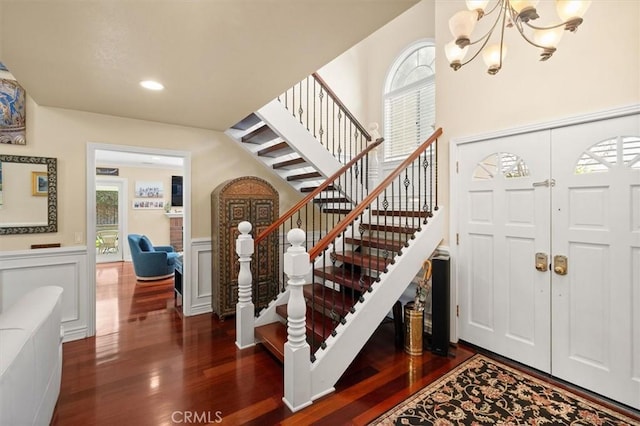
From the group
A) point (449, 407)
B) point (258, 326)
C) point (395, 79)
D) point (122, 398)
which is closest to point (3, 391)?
point (122, 398)

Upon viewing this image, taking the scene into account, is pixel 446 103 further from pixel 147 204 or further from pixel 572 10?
pixel 147 204

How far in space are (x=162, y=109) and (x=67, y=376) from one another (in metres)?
2.64

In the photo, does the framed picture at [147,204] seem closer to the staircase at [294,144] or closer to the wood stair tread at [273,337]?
the staircase at [294,144]

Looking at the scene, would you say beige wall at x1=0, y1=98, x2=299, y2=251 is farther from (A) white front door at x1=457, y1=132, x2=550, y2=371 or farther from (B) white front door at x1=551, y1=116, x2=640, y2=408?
(B) white front door at x1=551, y1=116, x2=640, y2=408

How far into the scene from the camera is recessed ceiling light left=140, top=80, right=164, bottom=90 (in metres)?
2.49

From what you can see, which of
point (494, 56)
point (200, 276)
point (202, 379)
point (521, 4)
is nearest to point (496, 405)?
point (202, 379)

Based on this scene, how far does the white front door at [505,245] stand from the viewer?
245 centimetres

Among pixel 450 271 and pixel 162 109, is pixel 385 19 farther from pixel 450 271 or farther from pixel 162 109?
pixel 162 109

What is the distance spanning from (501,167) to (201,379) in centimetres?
318

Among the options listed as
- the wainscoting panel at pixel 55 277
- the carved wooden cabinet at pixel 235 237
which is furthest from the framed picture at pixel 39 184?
the carved wooden cabinet at pixel 235 237

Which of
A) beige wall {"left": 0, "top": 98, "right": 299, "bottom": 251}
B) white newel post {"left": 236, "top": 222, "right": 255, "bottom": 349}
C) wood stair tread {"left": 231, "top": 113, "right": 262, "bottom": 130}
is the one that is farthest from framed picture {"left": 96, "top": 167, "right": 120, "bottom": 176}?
white newel post {"left": 236, "top": 222, "right": 255, "bottom": 349}

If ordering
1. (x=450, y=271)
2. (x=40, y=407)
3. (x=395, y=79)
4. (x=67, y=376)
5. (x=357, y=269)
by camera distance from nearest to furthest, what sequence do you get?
(x=40, y=407) < (x=67, y=376) < (x=450, y=271) < (x=357, y=269) < (x=395, y=79)

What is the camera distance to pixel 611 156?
6.80ft

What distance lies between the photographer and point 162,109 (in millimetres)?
3203
